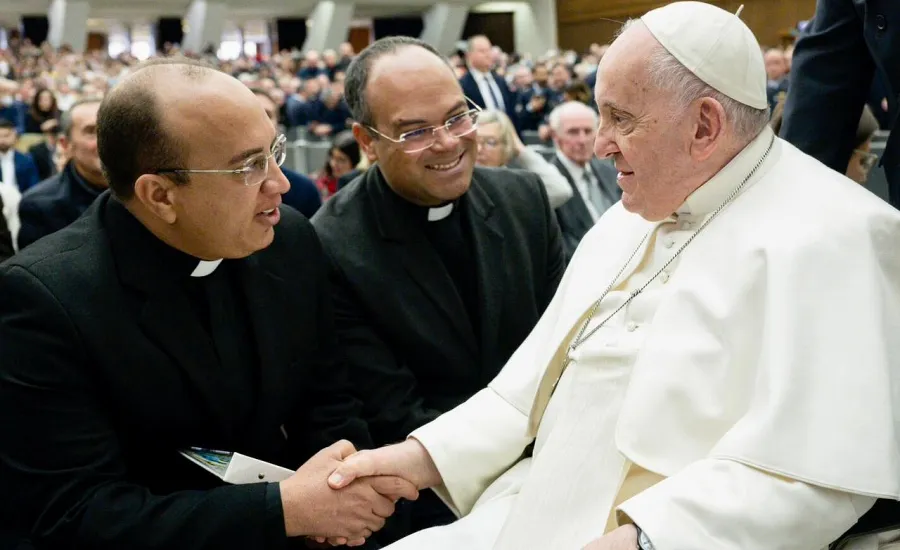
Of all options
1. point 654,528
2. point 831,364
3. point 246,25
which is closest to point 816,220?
point 831,364

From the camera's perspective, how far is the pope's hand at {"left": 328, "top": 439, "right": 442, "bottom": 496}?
219 cm

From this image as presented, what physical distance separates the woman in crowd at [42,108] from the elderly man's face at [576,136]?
37.2 ft

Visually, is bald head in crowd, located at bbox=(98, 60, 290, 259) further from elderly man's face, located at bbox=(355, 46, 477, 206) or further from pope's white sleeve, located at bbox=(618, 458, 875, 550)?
pope's white sleeve, located at bbox=(618, 458, 875, 550)

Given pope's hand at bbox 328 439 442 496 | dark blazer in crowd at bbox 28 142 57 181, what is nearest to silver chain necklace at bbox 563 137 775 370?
pope's hand at bbox 328 439 442 496

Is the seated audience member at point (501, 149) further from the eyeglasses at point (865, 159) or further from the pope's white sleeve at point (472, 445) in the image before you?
the pope's white sleeve at point (472, 445)

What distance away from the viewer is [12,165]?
10.8 m

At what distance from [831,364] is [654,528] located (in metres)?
0.41

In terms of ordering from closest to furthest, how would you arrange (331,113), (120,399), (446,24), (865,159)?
(120,399)
(865,159)
(331,113)
(446,24)

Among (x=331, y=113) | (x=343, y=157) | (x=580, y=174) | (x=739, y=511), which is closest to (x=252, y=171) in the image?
(x=739, y=511)

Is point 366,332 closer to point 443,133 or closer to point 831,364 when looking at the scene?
point 443,133

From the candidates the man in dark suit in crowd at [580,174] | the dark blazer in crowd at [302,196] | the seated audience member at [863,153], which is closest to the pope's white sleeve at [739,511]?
the seated audience member at [863,153]

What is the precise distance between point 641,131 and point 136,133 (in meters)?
1.09

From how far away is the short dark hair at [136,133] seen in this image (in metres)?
2.16

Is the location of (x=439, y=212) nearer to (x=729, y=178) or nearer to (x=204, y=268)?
(x=204, y=268)
